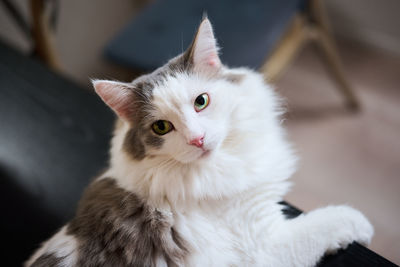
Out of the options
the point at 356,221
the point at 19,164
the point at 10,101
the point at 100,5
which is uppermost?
the point at 100,5

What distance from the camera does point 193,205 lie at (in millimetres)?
1038

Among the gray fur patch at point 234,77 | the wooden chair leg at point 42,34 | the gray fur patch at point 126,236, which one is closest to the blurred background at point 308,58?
the wooden chair leg at point 42,34

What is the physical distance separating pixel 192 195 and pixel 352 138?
181 centimetres

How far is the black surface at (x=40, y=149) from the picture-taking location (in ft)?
4.47

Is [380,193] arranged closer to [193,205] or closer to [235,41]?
[235,41]

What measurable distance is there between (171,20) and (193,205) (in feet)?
5.01

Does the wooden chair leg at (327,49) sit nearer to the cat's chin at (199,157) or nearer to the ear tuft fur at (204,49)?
the ear tuft fur at (204,49)

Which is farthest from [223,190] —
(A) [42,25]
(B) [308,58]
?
(B) [308,58]

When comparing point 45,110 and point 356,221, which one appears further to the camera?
point 45,110

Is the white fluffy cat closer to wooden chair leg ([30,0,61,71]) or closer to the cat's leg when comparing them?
the cat's leg

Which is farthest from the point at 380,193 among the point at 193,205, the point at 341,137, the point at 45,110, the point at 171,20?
the point at 45,110

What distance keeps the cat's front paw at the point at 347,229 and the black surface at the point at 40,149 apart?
7.1 inches

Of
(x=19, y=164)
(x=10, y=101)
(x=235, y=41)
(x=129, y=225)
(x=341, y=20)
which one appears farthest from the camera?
(x=341, y=20)

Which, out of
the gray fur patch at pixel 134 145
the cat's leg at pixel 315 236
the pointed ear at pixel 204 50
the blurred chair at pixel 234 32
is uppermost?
the blurred chair at pixel 234 32
